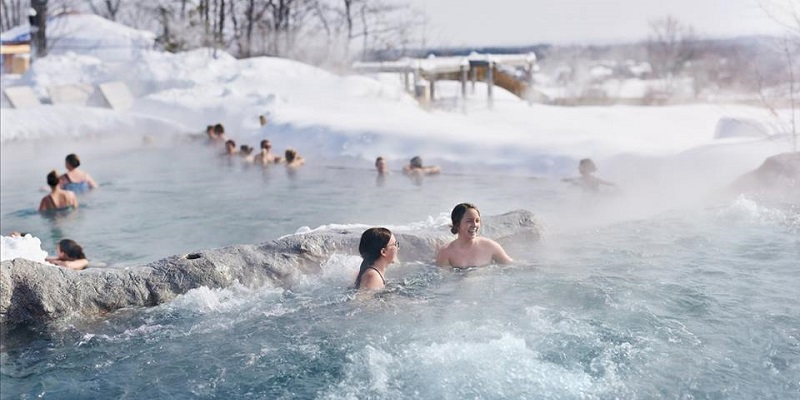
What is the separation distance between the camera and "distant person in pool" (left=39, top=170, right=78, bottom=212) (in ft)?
27.3

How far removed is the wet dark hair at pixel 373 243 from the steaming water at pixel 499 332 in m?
0.25

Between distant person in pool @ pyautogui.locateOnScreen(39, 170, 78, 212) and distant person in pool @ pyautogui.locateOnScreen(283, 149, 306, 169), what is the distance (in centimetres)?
339

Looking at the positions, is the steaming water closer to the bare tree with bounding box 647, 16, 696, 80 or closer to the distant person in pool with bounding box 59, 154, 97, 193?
the distant person in pool with bounding box 59, 154, 97, 193

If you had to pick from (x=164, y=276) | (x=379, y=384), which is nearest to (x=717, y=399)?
(x=379, y=384)

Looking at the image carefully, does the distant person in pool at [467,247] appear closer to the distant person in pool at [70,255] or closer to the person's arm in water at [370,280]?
the person's arm in water at [370,280]

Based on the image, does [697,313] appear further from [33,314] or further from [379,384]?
[33,314]

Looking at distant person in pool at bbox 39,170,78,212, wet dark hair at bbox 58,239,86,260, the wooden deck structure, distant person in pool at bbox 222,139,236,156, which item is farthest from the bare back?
the wooden deck structure

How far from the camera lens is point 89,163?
12.4 meters

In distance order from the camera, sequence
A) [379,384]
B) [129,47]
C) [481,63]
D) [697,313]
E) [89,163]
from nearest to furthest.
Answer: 1. [379,384]
2. [697,313]
3. [89,163]
4. [481,63]
5. [129,47]

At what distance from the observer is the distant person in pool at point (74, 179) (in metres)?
9.37

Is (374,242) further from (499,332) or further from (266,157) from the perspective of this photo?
(266,157)

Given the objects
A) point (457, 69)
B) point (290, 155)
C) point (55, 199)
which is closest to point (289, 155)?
point (290, 155)

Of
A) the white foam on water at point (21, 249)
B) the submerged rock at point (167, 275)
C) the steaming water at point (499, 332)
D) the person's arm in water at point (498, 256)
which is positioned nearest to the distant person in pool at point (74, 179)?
the steaming water at point (499, 332)

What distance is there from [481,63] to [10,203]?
39.4 feet
